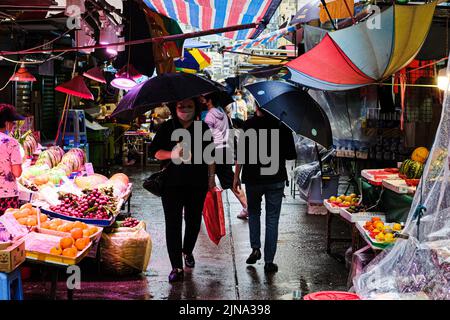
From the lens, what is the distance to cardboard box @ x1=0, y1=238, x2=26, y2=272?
5.50 m

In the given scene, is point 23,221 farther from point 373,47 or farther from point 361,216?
point 373,47

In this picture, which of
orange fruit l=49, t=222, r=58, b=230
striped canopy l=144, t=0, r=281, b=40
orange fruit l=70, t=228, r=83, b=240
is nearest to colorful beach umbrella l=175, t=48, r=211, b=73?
striped canopy l=144, t=0, r=281, b=40

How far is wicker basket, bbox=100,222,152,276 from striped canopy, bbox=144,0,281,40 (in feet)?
10.1

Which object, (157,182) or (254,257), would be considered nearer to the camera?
(157,182)

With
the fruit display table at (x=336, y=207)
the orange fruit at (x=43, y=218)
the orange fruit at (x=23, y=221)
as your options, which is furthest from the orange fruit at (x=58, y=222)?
the fruit display table at (x=336, y=207)

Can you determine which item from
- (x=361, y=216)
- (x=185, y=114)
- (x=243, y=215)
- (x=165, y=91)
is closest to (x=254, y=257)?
(x=361, y=216)

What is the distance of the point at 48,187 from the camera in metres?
9.16

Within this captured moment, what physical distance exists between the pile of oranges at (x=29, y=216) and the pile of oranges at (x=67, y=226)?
9 cm

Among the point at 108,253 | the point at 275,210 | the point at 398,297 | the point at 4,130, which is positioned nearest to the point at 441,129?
the point at 398,297

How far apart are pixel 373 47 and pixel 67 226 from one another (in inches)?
160

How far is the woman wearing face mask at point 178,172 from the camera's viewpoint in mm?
7938

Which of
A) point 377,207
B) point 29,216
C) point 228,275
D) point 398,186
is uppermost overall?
point 398,186

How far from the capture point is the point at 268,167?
855 centimetres

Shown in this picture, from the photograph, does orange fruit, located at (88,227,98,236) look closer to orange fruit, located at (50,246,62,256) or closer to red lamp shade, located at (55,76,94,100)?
orange fruit, located at (50,246,62,256)
